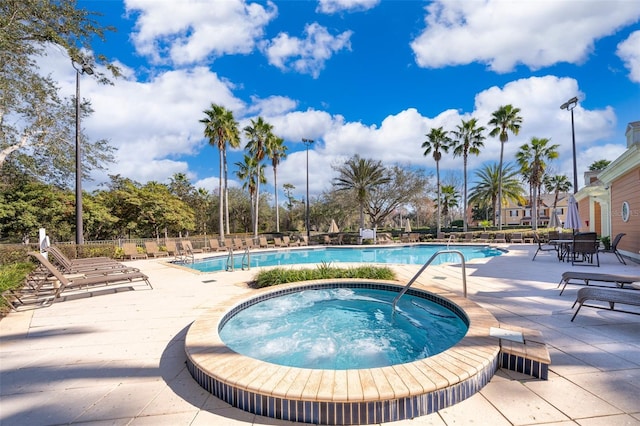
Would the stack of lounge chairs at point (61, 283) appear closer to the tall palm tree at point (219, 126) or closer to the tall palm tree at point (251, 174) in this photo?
the tall palm tree at point (219, 126)

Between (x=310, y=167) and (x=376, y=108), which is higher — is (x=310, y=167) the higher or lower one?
the lower one

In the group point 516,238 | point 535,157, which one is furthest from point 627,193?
point 535,157

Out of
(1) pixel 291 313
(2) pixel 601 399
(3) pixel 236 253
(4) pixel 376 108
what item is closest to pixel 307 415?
(2) pixel 601 399

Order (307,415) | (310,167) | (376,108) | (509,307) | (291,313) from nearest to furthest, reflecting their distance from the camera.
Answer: (307,415), (509,307), (291,313), (376,108), (310,167)

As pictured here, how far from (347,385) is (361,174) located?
23160 mm

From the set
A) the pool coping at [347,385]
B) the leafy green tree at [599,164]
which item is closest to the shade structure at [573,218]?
the pool coping at [347,385]

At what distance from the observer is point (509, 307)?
459 centimetres

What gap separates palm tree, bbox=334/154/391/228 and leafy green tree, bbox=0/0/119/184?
16.9 metres

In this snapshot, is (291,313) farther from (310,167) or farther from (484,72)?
(310,167)

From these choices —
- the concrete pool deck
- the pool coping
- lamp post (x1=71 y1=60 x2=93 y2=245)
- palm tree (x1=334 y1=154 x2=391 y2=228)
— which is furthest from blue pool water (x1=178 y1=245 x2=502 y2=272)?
the pool coping

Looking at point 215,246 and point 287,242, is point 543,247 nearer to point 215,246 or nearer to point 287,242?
point 287,242

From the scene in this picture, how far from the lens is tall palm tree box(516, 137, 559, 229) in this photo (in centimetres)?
2404

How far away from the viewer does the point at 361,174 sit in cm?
2464

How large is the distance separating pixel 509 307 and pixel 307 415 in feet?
13.0
